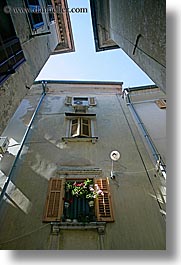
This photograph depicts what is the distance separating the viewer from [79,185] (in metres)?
3.94

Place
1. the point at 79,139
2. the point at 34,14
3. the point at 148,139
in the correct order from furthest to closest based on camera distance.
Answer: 1. the point at 148,139
2. the point at 79,139
3. the point at 34,14

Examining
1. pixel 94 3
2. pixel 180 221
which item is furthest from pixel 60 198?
pixel 94 3

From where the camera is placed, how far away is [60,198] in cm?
375

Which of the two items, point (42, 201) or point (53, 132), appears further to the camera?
point (53, 132)

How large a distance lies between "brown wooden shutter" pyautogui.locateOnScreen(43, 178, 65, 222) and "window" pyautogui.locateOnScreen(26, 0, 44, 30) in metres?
3.21

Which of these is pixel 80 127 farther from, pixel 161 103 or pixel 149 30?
pixel 149 30

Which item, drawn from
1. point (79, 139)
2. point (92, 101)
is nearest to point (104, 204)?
point (79, 139)

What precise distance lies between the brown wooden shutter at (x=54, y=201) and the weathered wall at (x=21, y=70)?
1558 millimetres

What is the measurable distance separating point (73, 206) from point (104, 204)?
1.81 feet

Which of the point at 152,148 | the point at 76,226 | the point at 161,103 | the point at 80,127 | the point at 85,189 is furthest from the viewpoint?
the point at 161,103

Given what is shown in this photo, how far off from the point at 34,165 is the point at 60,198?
1157mm

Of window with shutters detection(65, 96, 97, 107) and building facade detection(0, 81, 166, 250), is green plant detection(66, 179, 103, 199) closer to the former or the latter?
building facade detection(0, 81, 166, 250)

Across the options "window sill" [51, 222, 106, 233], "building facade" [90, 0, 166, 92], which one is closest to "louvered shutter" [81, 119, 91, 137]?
"window sill" [51, 222, 106, 233]

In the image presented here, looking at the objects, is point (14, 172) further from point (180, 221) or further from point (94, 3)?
point (94, 3)
